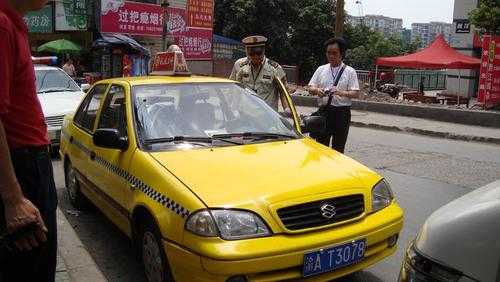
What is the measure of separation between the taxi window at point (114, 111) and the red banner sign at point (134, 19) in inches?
711

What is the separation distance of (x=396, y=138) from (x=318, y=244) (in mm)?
8523

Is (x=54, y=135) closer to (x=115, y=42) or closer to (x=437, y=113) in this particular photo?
(x=437, y=113)

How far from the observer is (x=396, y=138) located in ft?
36.3

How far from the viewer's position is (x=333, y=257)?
10.1 ft

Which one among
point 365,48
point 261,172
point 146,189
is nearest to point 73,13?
point 146,189

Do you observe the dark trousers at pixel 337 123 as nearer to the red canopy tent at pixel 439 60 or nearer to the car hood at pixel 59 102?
the car hood at pixel 59 102

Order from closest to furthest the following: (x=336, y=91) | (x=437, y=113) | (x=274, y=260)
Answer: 1. (x=274, y=260)
2. (x=336, y=91)
3. (x=437, y=113)

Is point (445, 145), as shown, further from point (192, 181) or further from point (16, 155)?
point (16, 155)

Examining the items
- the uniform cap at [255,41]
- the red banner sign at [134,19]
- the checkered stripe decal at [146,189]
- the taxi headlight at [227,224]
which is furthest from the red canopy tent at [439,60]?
the taxi headlight at [227,224]

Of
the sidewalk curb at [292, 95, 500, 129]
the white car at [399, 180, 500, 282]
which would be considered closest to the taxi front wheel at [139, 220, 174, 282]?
the white car at [399, 180, 500, 282]

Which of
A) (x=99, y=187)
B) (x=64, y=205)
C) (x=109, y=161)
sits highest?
(x=109, y=161)

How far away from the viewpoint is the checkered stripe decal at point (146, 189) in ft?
10.2

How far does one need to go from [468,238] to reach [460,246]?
34mm

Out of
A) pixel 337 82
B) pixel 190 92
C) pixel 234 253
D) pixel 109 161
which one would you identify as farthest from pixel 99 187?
pixel 337 82
